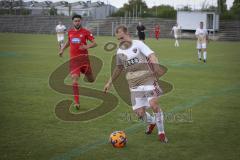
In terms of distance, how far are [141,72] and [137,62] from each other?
195 mm

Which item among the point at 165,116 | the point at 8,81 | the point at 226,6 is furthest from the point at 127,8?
the point at 165,116

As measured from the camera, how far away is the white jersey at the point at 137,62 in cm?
796

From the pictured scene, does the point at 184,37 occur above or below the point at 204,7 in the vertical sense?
below

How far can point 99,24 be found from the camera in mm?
69375

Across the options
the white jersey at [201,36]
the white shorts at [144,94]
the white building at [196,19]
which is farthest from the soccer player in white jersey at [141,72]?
the white building at [196,19]

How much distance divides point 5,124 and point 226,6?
248ft

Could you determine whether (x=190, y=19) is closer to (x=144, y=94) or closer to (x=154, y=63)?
(x=144, y=94)

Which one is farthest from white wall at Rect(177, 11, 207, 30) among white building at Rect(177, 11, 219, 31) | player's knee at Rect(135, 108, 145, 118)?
player's knee at Rect(135, 108, 145, 118)

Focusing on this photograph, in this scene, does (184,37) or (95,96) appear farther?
(184,37)

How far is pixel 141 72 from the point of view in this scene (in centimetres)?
804

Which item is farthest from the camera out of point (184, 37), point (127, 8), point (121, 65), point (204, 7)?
point (127, 8)

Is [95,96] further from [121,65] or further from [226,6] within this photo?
[226,6]

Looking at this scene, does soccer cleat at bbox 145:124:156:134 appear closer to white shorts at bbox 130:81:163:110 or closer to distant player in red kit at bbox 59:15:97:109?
white shorts at bbox 130:81:163:110

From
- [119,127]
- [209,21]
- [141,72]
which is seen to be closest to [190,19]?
[209,21]
